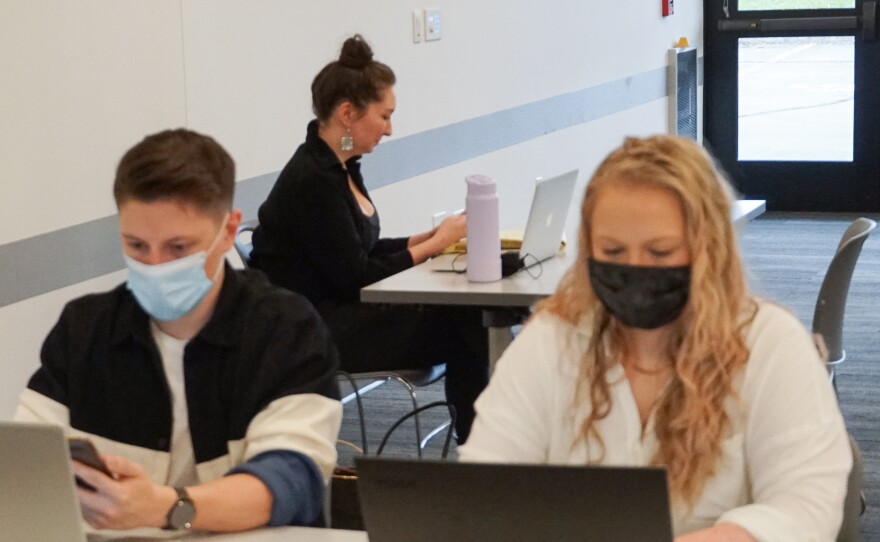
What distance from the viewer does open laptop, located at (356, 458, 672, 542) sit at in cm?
130

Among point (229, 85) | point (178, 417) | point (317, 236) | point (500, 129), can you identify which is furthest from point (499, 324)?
point (500, 129)

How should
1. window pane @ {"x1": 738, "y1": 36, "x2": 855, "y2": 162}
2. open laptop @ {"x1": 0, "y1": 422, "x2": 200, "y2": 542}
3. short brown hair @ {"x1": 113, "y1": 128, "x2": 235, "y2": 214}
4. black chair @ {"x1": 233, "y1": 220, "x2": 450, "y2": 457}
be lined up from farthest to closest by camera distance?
window pane @ {"x1": 738, "y1": 36, "x2": 855, "y2": 162} < black chair @ {"x1": 233, "y1": 220, "x2": 450, "y2": 457} < short brown hair @ {"x1": 113, "y1": 128, "x2": 235, "y2": 214} < open laptop @ {"x1": 0, "y1": 422, "x2": 200, "y2": 542}

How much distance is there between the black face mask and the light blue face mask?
59 centimetres

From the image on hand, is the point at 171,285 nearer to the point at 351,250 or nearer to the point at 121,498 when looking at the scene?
the point at 121,498

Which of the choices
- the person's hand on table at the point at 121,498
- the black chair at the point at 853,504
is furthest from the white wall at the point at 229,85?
the black chair at the point at 853,504

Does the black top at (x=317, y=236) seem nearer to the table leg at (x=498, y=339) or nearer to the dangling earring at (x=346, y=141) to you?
the dangling earring at (x=346, y=141)

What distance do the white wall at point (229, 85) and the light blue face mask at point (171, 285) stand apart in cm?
154

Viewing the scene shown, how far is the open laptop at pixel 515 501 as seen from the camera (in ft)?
4.28

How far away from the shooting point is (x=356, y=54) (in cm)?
388

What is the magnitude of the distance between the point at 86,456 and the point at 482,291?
178 cm

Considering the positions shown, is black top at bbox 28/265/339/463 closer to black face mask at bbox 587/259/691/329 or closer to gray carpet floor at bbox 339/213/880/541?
black face mask at bbox 587/259/691/329

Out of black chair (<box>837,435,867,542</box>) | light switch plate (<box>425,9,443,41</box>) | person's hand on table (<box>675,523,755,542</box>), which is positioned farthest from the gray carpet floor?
light switch plate (<box>425,9,443,41</box>)

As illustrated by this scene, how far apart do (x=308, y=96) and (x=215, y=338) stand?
9.38 ft

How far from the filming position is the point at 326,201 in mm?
3695
